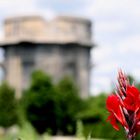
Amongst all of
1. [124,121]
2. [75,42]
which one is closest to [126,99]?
[124,121]

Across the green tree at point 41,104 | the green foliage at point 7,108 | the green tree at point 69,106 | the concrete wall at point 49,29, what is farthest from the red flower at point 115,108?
the concrete wall at point 49,29

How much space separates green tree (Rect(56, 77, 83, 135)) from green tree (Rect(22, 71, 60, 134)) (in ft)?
1.91

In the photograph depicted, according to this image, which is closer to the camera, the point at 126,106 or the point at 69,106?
the point at 126,106

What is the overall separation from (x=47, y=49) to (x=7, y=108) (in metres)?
7.57

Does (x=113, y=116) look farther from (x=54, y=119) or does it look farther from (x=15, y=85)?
(x=15, y=85)

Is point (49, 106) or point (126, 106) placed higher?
point (126, 106)

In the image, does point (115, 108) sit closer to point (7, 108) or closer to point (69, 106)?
point (69, 106)

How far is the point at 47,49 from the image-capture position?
157 feet

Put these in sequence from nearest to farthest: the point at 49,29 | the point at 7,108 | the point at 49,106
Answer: the point at 49,106 → the point at 7,108 → the point at 49,29

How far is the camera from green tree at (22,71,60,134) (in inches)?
1473

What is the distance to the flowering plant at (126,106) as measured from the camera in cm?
225

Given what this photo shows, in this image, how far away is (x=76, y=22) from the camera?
48969 millimetres

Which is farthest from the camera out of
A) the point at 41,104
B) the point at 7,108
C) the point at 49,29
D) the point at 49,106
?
the point at 49,29

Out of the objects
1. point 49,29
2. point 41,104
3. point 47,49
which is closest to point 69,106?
point 41,104
